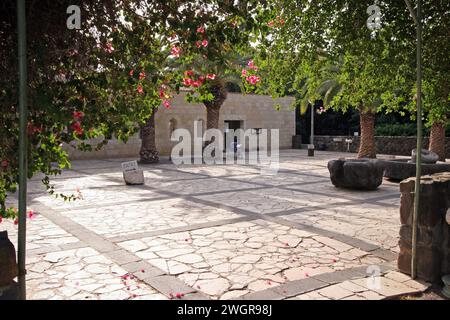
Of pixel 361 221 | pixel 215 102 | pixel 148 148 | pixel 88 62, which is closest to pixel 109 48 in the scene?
pixel 88 62

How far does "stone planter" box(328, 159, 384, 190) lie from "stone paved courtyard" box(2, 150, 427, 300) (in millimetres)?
427

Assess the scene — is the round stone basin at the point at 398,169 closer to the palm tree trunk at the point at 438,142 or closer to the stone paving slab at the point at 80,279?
the palm tree trunk at the point at 438,142

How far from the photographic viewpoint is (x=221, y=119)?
26.4 m

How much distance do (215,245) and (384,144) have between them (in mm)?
22417

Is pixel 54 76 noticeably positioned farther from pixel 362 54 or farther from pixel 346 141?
pixel 346 141

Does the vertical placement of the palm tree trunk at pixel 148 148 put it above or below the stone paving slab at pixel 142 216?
above

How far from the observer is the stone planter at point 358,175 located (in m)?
10.5

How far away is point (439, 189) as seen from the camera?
4.36 metres

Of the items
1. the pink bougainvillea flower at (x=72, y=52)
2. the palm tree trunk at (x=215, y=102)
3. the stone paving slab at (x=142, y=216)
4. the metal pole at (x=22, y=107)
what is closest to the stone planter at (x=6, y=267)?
the metal pole at (x=22, y=107)

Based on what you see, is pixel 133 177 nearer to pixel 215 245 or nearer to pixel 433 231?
pixel 215 245

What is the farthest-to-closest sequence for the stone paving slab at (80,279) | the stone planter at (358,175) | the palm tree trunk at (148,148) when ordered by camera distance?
the palm tree trunk at (148,148), the stone planter at (358,175), the stone paving slab at (80,279)

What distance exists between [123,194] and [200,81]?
23.4 feet

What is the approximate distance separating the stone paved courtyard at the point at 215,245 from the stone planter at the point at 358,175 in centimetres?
43

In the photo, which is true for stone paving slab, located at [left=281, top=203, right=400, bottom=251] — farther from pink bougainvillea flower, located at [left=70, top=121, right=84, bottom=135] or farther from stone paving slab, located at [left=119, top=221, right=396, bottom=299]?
pink bougainvillea flower, located at [left=70, top=121, right=84, bottom=135]
